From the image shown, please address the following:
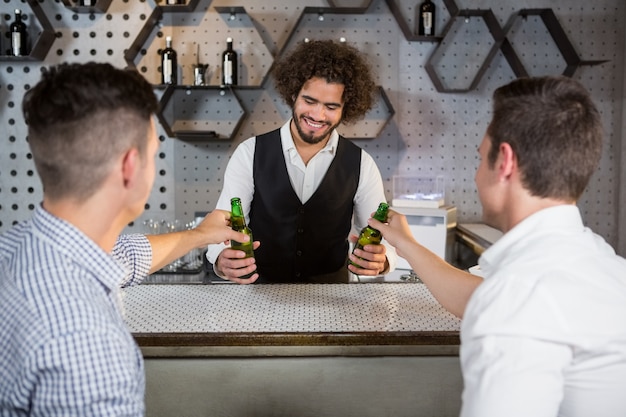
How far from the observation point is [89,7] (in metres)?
4.51

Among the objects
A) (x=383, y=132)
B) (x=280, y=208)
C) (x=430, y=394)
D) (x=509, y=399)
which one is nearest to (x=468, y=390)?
(x=509, y=399)

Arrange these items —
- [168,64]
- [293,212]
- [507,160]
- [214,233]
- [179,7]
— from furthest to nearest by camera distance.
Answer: [168,64] → [179,7] → [293,212] → [214,233] → [507,160]

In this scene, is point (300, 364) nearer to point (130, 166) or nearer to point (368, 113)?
point (130, 166)

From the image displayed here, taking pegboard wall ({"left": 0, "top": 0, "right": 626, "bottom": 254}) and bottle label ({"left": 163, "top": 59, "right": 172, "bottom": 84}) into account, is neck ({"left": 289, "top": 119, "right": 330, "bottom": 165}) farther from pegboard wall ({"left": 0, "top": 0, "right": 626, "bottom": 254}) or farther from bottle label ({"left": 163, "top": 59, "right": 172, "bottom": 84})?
bottle label ({"left": 163, "top": 59, "right": 172, "bottom": 84})

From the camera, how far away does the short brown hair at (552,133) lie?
122 centimetres

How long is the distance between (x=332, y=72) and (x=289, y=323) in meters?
1.48

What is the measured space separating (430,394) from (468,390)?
0.75m

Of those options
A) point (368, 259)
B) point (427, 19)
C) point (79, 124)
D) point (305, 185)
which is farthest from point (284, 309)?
point (427, 19)

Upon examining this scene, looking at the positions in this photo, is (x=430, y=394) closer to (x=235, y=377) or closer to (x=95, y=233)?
(x=235, y=377)

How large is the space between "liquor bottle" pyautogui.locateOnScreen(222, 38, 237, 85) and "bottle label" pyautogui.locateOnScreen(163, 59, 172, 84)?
389 mm

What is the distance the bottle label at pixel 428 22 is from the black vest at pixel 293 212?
199 cm

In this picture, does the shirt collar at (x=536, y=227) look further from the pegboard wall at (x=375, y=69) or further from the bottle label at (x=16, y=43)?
the bottle label at (x=16, y=43)

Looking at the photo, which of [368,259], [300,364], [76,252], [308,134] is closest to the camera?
[76,252]

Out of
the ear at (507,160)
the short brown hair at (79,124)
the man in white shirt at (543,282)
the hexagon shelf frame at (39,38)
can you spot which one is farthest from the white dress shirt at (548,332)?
the hexagon shelf frame at (39,38)
